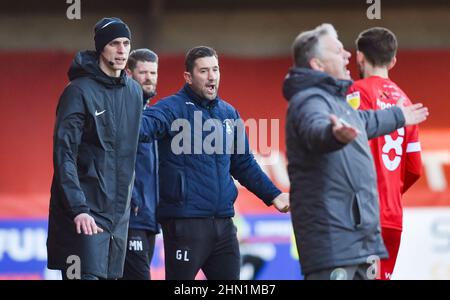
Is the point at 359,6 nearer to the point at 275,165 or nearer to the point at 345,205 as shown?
the point at 275,165

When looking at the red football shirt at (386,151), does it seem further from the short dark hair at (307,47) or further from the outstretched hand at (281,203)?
the short dark hair at (307,47)

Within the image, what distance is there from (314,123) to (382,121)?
66cm

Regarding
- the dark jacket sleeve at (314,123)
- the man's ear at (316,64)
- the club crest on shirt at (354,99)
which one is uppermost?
the man's ear at (316,64)

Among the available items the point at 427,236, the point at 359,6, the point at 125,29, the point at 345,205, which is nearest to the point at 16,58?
the point at 359,6

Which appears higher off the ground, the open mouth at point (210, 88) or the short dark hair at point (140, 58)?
the short dark hair at point (140, 58)

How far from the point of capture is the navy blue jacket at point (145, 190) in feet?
28.4

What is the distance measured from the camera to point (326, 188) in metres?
6.07

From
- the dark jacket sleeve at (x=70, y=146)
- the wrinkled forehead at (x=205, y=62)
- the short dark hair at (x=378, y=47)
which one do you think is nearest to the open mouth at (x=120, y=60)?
the dark jacket sleeve at (x=70, y=146)

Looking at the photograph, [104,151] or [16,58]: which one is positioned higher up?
[16,58]

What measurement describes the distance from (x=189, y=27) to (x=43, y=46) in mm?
1541

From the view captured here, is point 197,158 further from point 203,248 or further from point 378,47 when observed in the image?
point 378,47

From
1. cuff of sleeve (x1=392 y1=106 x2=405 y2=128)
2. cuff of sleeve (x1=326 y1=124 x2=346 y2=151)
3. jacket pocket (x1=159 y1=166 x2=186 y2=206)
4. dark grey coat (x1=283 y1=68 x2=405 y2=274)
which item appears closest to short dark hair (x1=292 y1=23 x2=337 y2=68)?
dark grey coat (x1=283 y1=68 x2=405 y2=274)

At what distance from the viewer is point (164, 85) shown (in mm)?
13117

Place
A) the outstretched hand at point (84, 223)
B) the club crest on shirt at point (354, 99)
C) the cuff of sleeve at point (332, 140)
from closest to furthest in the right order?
1. the cuff of sleeve at point (332, 140)
2. the outstretched hand at point (84, 223)
3. the club crest on shirt at point (354, 99)
